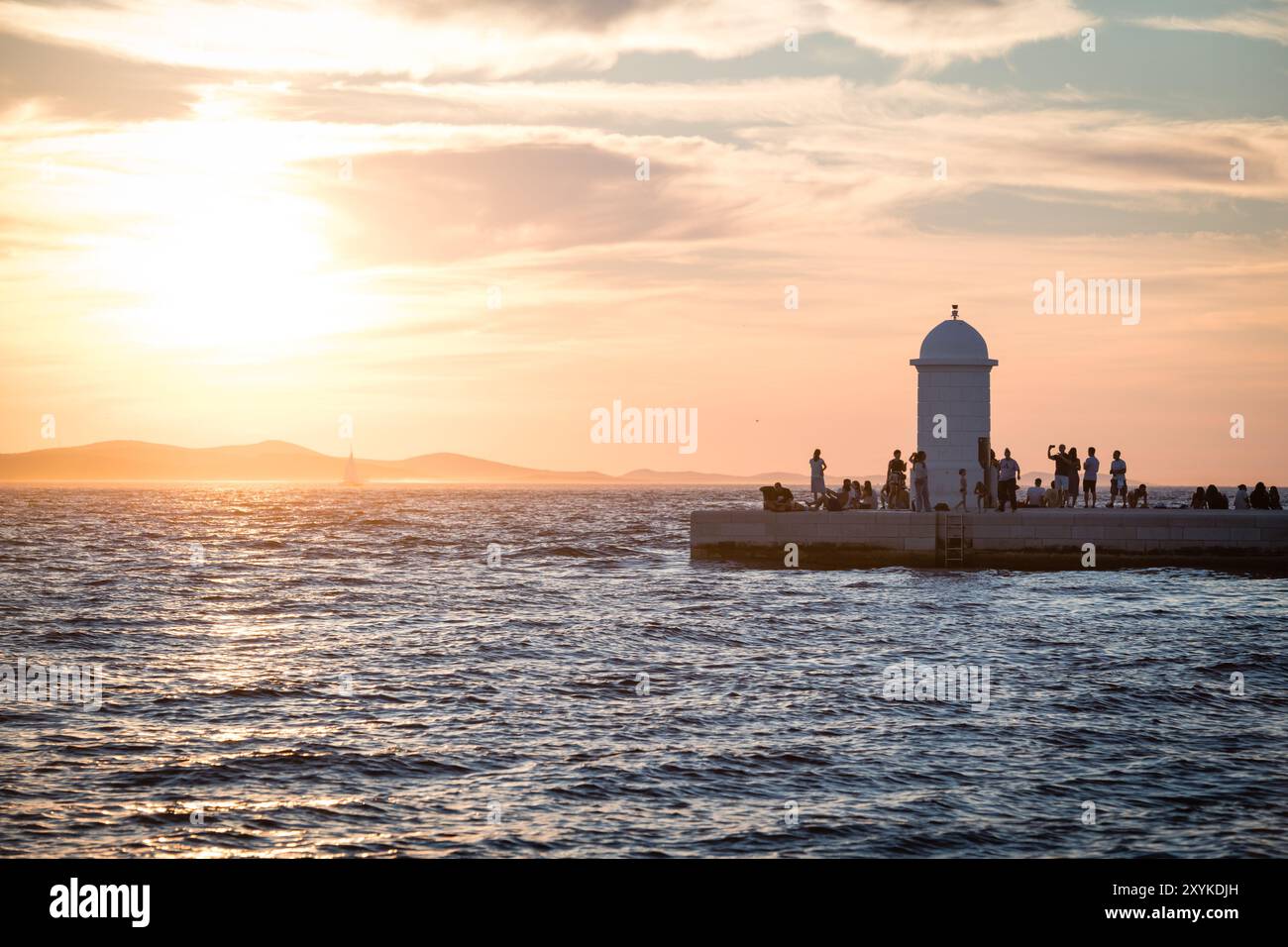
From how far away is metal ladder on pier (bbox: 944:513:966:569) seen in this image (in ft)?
124

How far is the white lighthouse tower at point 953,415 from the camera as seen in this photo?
1587 inches

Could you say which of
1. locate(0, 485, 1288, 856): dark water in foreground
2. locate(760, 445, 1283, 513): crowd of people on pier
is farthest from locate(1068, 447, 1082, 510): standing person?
locate(0, 485, 1288, 856): dark water in foreground

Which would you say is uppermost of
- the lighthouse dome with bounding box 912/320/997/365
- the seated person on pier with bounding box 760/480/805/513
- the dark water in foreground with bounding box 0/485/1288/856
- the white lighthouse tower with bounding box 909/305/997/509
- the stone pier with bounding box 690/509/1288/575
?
the lighthouse dome with bounding box 912/320/997/365

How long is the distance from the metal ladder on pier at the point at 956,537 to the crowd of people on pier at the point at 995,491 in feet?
3.51

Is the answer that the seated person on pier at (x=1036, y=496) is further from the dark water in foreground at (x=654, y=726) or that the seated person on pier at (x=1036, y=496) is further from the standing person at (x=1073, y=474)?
the dark water in foreground at (x=654, y=726)

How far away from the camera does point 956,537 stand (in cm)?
3788

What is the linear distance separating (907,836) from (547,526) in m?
70.9

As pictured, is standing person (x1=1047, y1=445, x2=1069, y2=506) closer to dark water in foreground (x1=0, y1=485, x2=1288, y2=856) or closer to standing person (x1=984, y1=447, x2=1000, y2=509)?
standing person (x1=984, y1=447, x2=1000, y2=509)

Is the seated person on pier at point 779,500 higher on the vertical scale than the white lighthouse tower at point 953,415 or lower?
lower

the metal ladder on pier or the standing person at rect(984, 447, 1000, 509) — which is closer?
the metal ladder on pier

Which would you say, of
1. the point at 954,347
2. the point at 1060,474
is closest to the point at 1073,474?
the point at 1060,474

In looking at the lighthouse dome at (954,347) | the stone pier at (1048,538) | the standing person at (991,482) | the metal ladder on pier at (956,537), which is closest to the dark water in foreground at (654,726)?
the stone pier at (1048,538)

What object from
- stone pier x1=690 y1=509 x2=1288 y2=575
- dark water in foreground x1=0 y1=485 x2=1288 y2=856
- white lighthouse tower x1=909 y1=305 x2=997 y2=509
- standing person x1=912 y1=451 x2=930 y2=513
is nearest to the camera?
dark water in foreground x1=0 y1=485 x2=1288 y2=856

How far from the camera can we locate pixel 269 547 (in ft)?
193
